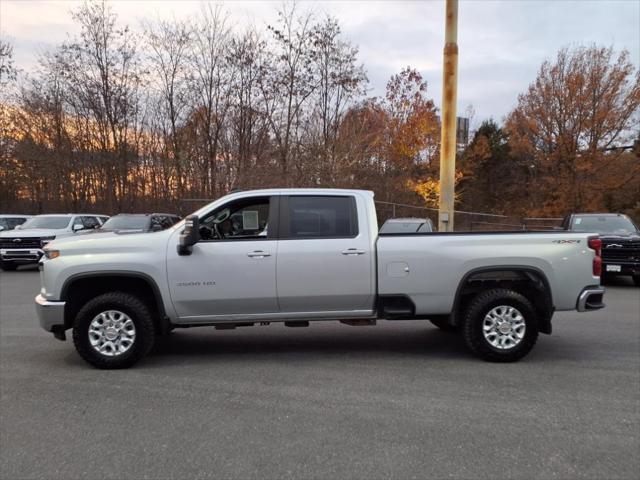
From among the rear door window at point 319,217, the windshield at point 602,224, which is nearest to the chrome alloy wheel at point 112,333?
the rear door window at point 319,217

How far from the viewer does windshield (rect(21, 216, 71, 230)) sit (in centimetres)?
1602

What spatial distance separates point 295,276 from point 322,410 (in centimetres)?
161

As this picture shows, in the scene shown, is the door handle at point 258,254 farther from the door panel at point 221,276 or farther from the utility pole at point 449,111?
the utility pole at point 449,111

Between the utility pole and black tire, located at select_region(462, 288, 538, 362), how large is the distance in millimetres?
6048

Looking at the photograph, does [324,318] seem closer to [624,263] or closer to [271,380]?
[271,380]

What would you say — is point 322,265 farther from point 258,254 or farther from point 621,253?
point 621,253

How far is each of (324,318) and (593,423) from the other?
108 inches

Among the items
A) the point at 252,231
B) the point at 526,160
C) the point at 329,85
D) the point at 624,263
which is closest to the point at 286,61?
the point at 329,85

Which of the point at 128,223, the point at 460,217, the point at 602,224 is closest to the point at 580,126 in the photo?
the point at 460,217

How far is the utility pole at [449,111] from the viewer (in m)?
10.9

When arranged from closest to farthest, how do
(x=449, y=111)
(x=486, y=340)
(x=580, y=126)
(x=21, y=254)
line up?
(x=486, y=340), (x=449, y=111), (x=21, y=254), (x=580, y=126)

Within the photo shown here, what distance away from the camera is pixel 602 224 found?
1259 centimetres

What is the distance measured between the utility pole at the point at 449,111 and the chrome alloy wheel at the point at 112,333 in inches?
318

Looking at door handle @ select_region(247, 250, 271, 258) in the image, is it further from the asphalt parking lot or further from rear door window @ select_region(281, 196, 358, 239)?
the asphalt parking lot
